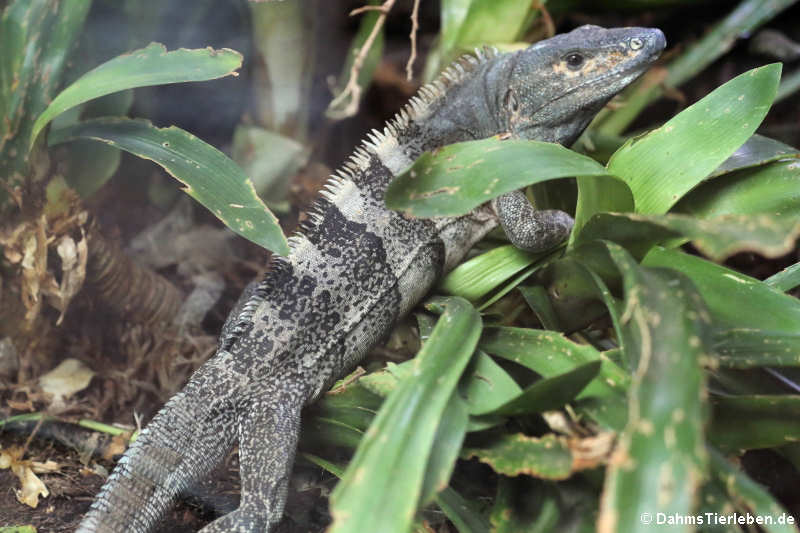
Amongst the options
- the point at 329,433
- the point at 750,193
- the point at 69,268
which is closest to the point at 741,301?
the point at 750,193

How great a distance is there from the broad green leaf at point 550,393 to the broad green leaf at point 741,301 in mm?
474

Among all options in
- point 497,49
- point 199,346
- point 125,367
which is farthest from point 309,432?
point 497,49

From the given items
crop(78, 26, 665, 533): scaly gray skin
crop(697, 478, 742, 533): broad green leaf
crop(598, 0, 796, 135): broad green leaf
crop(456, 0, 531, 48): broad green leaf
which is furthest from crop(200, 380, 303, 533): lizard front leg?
crop(598, 0, 796, 135): broad green leaf

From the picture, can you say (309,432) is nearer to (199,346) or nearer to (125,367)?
(199,346)

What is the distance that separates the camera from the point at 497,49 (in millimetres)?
2936

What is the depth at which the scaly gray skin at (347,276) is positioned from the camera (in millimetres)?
2115

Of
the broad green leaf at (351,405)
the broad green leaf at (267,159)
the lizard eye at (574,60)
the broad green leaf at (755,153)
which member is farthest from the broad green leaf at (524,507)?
the broad green leaf at (267,159)

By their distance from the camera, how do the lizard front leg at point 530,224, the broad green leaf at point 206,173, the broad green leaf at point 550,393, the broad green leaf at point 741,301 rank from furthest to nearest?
the lizard front leg at point 530,224
the broad green leaf at point 206,173
the broad green leaf at point 741,301
the broad green leaf at point 550,393

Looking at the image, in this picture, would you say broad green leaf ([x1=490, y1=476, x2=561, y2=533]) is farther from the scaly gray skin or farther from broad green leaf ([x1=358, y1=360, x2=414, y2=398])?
the scaly gray skin

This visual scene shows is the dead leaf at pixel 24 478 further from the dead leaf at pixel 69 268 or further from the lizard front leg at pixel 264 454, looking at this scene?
the lizard front leg at pixel 264 454

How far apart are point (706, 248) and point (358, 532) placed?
0.94 m

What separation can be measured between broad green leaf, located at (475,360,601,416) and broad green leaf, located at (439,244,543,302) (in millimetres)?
771

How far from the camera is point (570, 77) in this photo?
8.29ft

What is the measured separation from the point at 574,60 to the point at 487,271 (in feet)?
2.97
